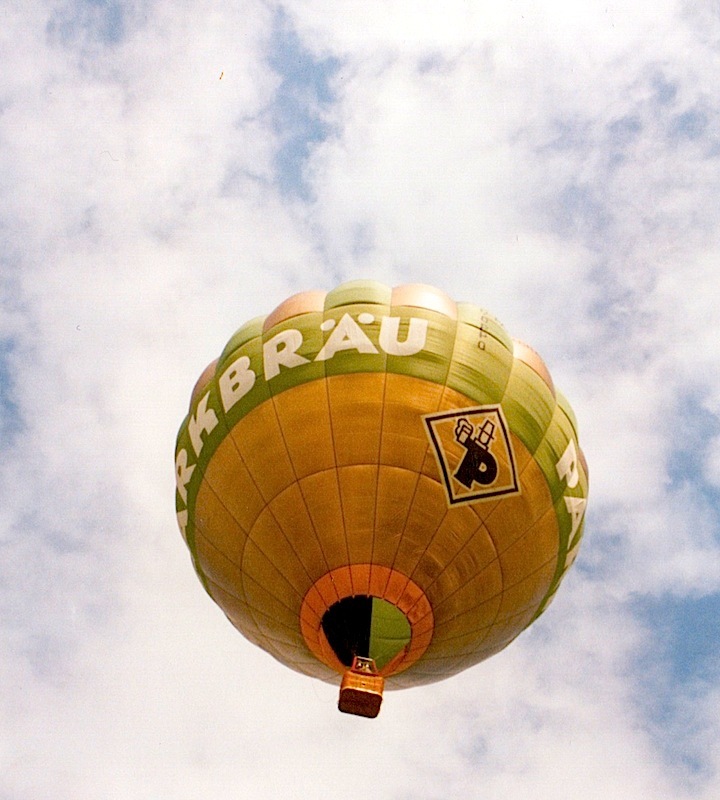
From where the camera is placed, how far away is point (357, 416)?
505 inches

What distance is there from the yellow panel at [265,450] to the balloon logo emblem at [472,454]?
1.89 meters

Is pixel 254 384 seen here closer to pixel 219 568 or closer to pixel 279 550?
pixel 279 550

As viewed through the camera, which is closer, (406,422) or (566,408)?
(406,422)

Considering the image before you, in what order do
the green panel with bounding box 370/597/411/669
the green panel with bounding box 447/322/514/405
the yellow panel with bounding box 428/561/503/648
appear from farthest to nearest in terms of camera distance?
the green panel with bounding box 447/322/514/405 → the yellow panel with bounding box 428/561/503/648 → the green panel with bounding box 370/597/411/669

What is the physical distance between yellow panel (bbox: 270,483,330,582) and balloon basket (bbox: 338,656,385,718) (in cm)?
132

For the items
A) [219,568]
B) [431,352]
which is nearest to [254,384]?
[431,352]

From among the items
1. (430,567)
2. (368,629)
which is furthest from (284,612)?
(430,567)

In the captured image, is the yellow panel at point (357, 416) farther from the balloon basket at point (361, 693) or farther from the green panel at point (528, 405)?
the balloon basket at point (361, 693)

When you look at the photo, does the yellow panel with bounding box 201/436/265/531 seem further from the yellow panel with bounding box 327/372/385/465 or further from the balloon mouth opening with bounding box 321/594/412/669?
the balloon mouth opening with bounding box 321/594/412/669

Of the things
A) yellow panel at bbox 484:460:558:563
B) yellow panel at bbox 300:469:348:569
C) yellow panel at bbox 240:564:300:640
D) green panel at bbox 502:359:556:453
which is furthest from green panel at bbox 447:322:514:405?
yellow panel at bbox 240:564:300:640

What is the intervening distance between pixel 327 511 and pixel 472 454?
195cm

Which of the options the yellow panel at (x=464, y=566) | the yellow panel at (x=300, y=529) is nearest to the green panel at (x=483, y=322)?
the yellow panel at (x=464, y=566)

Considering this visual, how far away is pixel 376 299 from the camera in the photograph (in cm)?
1403

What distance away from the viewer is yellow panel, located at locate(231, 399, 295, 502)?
12922mm
